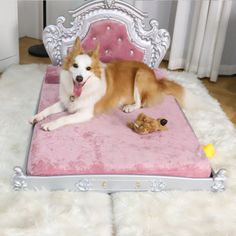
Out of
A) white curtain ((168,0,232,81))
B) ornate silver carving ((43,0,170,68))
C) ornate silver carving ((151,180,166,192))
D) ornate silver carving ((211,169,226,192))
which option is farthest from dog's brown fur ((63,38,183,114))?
white curtain ((168,0,232,81))

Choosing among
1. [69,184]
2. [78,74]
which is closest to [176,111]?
[78,74]

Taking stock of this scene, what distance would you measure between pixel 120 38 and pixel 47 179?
1447 mm

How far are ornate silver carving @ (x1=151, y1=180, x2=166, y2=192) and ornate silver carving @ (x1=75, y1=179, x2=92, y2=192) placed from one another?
12.2 inches

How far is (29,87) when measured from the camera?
305cm

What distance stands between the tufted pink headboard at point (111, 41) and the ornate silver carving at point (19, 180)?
4.39 feet

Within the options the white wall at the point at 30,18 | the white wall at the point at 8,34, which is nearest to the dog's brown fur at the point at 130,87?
the white wall at the point at 8,34

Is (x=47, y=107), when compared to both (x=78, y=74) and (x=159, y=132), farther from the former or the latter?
(x=159, y=132)

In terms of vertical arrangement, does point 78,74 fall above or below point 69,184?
above

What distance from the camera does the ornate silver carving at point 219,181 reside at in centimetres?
189

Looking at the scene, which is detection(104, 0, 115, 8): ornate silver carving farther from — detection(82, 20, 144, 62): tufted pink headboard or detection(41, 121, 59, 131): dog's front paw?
detection(41, 121, 59, 131): dog's front paw

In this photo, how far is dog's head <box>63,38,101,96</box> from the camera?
6.73ft

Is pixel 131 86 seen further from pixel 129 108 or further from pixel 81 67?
pixel 81 67

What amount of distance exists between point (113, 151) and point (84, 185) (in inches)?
8.9

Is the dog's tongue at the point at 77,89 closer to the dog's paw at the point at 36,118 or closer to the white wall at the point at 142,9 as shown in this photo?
the dog's paw at the point at 36,118
